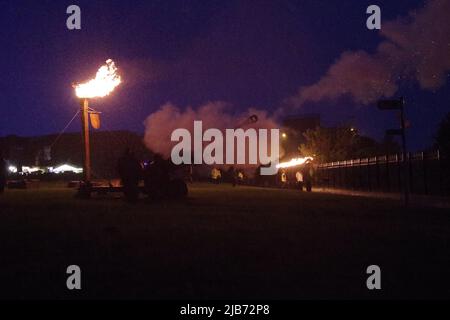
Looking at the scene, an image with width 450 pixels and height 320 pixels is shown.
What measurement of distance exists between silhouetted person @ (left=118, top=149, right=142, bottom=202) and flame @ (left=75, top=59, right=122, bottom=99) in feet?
22.4

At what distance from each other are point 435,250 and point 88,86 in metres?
22.6

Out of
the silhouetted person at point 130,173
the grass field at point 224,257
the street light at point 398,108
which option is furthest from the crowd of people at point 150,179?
the street light at point 398,108

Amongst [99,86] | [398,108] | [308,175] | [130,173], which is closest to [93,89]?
[99,86]

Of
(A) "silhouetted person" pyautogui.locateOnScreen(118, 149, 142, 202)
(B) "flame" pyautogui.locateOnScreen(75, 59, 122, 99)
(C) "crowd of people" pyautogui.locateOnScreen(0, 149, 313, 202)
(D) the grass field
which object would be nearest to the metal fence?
(C) "crowd of people" pyautogui.locateOnScreen(0, 149, 313, 202)

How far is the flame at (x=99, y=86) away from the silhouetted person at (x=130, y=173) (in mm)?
6823

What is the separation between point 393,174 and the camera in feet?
103

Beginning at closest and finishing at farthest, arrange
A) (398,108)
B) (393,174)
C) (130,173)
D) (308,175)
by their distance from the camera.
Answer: (398,108)
(130,173)
(393,174)
(308,175)

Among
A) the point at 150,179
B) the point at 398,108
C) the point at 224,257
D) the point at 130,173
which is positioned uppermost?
the point at 398,108

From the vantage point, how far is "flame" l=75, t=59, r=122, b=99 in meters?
30.1

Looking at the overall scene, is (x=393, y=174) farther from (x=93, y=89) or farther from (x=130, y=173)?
(x=93, y=89)

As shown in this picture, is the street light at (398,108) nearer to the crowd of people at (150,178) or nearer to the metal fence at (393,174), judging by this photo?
the metal fence at (393,174)

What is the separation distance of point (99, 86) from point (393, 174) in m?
14.4

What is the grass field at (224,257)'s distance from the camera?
6.93 metres

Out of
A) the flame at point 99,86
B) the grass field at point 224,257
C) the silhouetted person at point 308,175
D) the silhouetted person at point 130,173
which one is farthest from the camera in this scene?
the silhouetted person at point 308,175
